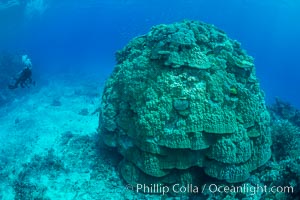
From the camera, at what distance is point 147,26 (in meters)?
156

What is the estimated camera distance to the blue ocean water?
5025cm

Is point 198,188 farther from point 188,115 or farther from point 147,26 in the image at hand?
point 147,26

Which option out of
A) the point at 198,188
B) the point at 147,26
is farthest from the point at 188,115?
the point at 147,26

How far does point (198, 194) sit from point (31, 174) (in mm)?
6006

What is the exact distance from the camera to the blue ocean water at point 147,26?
50.2 m

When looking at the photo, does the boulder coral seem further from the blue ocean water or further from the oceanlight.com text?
the blue ocean water

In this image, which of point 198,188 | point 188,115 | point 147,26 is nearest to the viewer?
point 188,115

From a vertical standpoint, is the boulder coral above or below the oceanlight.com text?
above

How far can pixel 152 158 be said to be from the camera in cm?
788

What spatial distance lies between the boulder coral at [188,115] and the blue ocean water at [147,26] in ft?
88.5

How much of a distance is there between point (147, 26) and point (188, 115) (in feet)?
506

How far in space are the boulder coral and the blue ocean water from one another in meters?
27.0

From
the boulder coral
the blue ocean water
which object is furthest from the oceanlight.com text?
the blue ocean water

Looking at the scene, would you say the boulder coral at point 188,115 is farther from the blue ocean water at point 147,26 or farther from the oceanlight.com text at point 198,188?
the blue ocean water at point 147,26
